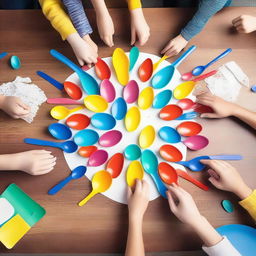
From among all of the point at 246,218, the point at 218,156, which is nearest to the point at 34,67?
the point at 218,156

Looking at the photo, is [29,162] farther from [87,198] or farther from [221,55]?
[221,55]

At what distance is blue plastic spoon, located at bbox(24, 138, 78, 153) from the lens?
1.98ft

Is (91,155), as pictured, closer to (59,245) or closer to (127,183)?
(127,183)

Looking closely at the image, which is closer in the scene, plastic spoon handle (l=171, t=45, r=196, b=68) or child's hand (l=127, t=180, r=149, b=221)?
child's hand (l=127, t=180, r=149, b=221)

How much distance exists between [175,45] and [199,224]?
0.43 metres

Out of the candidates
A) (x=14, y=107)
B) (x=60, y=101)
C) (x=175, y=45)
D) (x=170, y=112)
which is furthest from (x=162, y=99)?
(x=14, y=107)

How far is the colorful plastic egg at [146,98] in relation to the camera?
64 centimetres

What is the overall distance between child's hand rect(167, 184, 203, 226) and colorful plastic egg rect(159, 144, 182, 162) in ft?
0.23

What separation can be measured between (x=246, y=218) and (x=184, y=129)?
249 millimetres

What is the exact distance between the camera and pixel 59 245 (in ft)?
1.86

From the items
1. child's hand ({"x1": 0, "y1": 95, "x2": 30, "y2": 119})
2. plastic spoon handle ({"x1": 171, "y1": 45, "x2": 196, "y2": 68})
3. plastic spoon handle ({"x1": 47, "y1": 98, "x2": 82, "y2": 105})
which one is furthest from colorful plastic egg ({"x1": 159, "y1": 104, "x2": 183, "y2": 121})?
child's hand ({"x1": 0, "y1": 95, "x2": 30, "y2": 119})

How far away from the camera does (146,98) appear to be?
645mm

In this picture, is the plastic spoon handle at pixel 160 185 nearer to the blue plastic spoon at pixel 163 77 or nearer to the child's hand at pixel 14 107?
the blue plastic spoon at pixel 163 77

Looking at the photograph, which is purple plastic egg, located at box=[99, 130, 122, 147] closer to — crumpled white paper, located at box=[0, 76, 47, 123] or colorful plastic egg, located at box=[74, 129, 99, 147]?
colorful plastic egg, located at box=[74, 129, 99, 147]
